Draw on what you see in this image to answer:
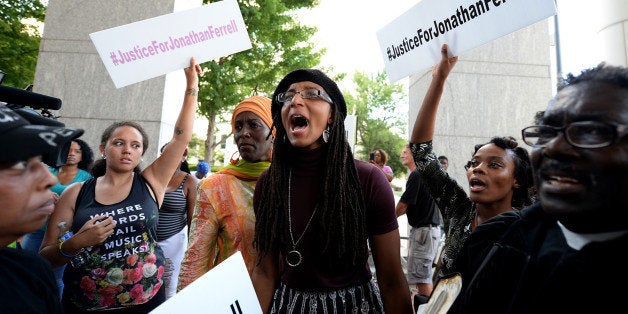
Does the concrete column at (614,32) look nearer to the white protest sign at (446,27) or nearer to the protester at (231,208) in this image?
the white protest sign at (446,27)

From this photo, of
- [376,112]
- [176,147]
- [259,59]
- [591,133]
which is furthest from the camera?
[376,112]

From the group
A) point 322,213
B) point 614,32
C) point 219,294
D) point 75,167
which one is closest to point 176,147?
point 322,213

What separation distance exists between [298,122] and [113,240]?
132cm

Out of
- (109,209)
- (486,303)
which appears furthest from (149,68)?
(486,303)

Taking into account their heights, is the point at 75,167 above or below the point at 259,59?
below

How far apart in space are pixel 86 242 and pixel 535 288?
7.19ft

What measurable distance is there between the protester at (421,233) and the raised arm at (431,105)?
11.1 ft

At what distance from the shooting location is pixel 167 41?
2867mm

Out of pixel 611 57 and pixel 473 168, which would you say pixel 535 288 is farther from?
pixel 611 57

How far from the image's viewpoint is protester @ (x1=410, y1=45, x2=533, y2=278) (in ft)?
8.27

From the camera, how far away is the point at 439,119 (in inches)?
265

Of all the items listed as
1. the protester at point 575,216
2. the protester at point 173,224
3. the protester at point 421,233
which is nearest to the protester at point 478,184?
the protester at point 575,216

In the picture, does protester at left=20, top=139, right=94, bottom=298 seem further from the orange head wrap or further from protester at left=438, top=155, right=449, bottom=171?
protester at left=438, top=155, right=449, bottom=171

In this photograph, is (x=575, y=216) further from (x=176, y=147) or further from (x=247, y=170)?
(x=176, y=147)
